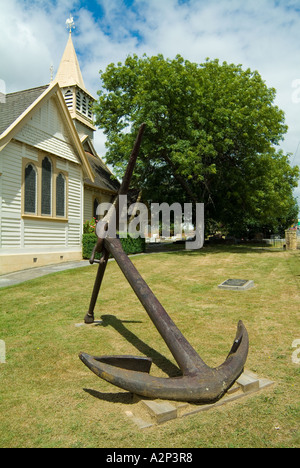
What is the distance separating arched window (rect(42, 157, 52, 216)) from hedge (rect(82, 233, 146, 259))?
277 centimetres

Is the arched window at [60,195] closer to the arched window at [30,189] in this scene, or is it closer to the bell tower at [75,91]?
the arched window at [30,189]

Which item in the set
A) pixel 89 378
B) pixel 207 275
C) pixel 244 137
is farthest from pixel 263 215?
pixel 89 378

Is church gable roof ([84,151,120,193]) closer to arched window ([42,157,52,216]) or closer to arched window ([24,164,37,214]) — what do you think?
arched window ([42,157,52,216])

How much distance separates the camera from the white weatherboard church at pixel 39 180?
12734 mm

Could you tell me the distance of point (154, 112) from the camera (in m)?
18.6

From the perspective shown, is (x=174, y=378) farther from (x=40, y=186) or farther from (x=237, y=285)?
(x=40, y=186)

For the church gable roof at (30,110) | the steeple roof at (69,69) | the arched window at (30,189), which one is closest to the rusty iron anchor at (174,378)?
the church gable roof at (30,110)

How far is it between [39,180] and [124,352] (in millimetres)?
11792

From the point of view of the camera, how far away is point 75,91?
26484 millimetres

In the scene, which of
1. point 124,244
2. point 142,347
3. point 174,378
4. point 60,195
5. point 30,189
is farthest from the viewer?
point 124,244

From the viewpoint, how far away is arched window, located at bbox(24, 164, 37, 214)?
45.1 feet

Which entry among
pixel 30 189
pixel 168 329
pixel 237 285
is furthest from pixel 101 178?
pixel 168 329

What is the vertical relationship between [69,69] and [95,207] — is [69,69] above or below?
above

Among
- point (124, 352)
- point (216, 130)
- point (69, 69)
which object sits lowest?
point (124, 352)
